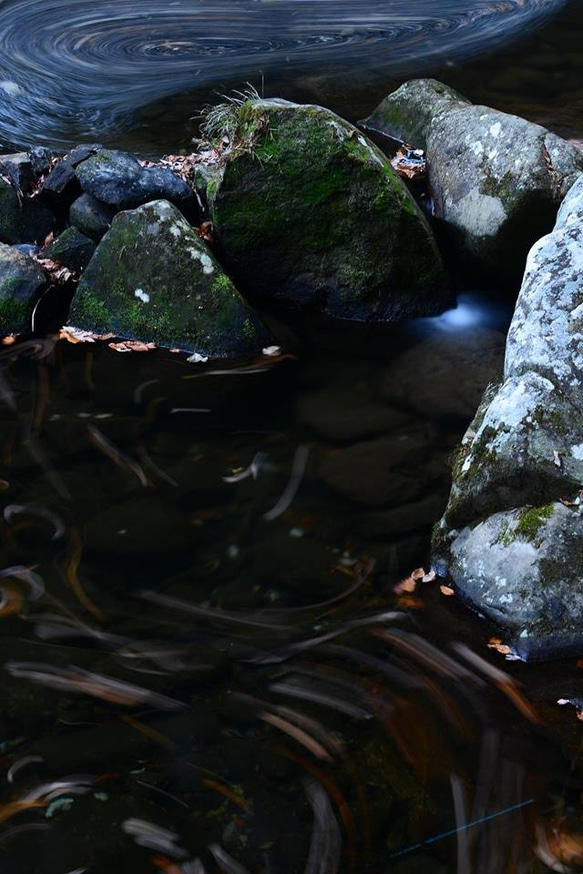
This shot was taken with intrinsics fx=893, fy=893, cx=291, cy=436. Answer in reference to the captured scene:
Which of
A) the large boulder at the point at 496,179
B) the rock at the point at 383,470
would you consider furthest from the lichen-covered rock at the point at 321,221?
the rock at the point at 383,470

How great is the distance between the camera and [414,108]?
10.2 m

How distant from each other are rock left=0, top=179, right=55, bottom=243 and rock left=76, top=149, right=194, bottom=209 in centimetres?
57

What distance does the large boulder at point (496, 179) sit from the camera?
7.32m

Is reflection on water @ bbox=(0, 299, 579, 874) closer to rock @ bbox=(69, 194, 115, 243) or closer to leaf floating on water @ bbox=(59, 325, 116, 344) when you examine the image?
leaf floating on water @ bbox=(59, 325, 116, 344)

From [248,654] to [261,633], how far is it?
0.56 feet

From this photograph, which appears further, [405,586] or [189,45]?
[189,45]

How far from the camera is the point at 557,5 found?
49.4 feet

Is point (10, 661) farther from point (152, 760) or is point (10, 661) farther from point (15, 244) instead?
point (15, 244)

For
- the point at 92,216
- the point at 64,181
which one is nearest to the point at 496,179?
the point at 92,216

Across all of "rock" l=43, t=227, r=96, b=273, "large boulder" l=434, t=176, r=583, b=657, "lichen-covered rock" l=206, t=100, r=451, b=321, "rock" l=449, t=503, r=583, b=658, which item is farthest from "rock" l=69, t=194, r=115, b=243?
"rock" l=449, t=503, r=583, b=658

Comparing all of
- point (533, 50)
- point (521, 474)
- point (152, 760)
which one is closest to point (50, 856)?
point (152, 760)

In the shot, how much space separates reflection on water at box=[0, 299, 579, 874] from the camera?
3578mm

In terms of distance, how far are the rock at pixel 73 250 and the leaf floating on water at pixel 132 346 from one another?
1.24 m

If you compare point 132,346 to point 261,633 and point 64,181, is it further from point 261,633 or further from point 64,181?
point 261,633
